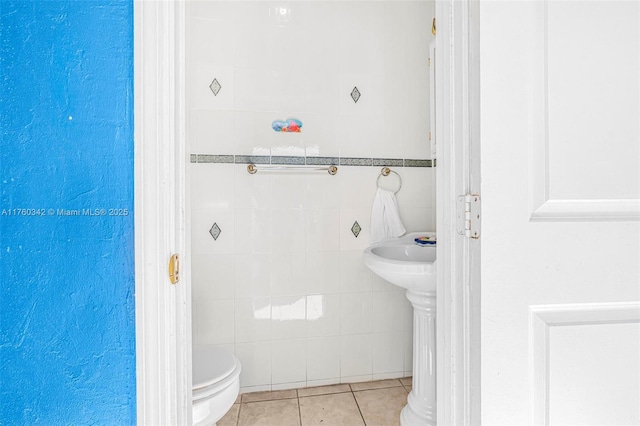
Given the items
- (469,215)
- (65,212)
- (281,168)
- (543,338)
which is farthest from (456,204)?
(281,168)

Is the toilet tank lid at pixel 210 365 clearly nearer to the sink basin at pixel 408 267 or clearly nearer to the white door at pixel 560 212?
the sink basin at pixel 408 267

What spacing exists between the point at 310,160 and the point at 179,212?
1.41 metres

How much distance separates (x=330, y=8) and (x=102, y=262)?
1939mm

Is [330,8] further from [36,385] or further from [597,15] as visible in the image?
[36,385]

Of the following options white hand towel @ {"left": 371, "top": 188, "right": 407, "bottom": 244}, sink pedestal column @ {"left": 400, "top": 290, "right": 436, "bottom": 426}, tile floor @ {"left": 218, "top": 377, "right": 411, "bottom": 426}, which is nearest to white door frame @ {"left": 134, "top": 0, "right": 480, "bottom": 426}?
sink pedestal column @ {"left": 400, "top": 290, "right": 436, "bottom": 426}

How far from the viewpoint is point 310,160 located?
1968 mm

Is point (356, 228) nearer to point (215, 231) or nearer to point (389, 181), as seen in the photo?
point (389, 181)

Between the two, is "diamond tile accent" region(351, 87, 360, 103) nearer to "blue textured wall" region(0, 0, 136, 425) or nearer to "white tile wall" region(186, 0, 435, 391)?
"white tile wall" region(186, 0, 435, 391)

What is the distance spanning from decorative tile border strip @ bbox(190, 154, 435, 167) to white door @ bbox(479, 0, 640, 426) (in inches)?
55.2

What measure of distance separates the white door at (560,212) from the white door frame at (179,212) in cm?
4

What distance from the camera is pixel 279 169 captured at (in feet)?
6.21

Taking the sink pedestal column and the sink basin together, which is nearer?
the sink basin

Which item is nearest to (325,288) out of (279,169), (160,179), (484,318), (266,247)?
(266,247)

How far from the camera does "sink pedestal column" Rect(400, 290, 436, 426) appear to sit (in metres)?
1.51
